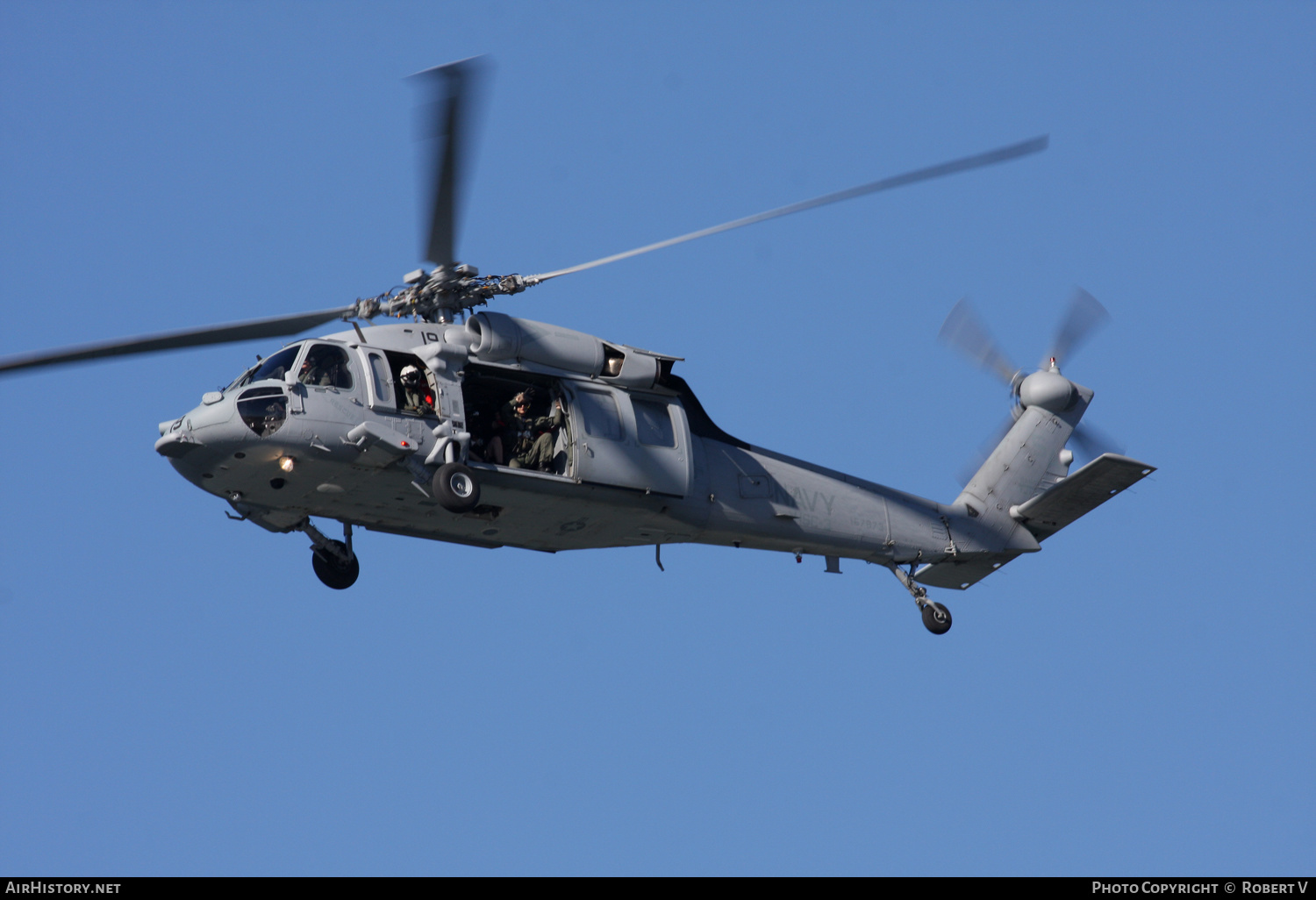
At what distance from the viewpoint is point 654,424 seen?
2205 cm

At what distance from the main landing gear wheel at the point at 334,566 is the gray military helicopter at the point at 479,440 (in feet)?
0.07

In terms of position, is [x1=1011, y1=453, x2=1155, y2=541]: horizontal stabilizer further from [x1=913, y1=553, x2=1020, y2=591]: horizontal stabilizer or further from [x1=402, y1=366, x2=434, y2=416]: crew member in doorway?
[x1=402, y1=366, x2=434, y2=416]: crew member in doorway

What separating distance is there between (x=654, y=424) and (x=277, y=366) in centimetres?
522

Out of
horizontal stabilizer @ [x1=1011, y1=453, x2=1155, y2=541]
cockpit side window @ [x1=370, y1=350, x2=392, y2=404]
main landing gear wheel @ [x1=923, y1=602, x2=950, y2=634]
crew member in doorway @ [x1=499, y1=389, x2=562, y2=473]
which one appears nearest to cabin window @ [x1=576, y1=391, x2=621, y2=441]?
crew member in doorway @ [x1=499, y1=389, x2=562, y2=473]

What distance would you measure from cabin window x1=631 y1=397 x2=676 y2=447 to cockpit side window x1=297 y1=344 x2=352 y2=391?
4061mm

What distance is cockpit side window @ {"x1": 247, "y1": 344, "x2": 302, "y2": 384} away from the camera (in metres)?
19.7

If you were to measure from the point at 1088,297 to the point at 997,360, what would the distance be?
6.06ft

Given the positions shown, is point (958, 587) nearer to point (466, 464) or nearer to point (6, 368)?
point (466, 464)

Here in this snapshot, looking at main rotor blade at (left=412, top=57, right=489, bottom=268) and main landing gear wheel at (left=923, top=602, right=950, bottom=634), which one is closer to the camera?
main rotor blade at (left=412, top=57, right=489, bottom=268)

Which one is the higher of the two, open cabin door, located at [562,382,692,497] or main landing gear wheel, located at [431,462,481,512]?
open cabin door, located at [562,382,692,497]

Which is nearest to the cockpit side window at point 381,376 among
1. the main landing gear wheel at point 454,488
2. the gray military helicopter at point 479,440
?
the gray military helicopter at point 479,440

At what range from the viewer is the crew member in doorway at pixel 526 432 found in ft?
69.1

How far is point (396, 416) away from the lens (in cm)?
1986
